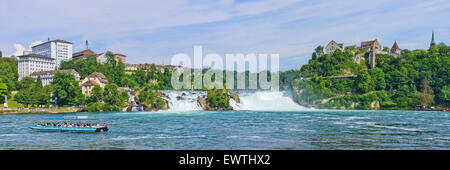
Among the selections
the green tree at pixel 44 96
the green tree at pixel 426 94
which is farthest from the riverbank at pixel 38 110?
the green tree at pixel 426 94

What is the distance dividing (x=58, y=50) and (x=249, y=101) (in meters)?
74.8

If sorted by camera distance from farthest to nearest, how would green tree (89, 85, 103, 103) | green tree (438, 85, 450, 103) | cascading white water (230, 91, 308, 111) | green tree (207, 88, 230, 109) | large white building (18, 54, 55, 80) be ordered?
1. large white building (18, 54, 55, 80)
2. green tree (438, 85, 450, 103)
3. cascading white water (230, 91, 308, 111)
4. green tree (89, 85, 103, 103)
5. green tree (207, 88, 230, 109)

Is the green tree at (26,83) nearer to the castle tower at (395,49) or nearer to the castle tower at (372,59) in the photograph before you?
the castle tower at (372,59)

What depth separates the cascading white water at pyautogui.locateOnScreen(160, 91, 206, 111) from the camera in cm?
5425

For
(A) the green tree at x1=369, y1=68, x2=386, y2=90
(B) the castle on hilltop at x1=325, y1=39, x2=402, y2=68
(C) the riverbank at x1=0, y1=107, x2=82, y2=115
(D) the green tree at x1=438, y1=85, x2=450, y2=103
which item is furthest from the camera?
(B) the castle on hilltop at x1=325, y1=39, x2=402, y2=68

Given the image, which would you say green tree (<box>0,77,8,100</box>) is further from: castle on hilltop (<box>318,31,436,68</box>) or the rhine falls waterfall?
castle on hilltop (<box>318,31,436,68</box>)

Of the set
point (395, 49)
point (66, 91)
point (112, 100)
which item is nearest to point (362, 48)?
point (395, 49)

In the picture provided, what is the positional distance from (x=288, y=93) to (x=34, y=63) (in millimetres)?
70604

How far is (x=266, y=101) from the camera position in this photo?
59250 millimetres

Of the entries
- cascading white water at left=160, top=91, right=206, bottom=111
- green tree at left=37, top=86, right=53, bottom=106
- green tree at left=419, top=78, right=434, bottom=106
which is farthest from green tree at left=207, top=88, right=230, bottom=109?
green tree at left=419, top=78, right=434, bottom=106

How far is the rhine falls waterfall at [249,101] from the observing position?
54.7 metres

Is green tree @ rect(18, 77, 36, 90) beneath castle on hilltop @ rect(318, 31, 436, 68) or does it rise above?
beneath

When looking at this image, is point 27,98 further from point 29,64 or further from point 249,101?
point 29,64
